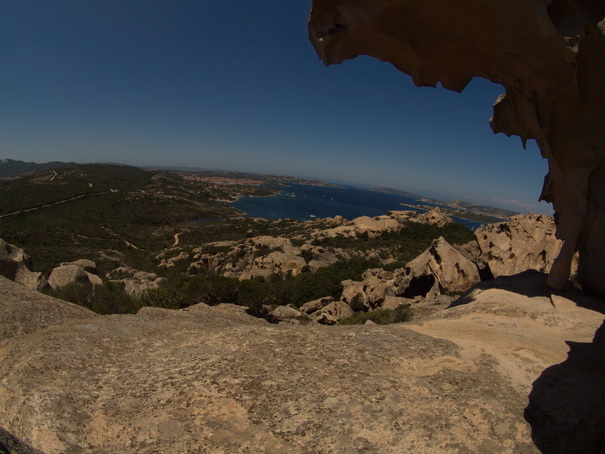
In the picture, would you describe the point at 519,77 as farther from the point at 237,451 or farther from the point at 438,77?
the point at 237,451

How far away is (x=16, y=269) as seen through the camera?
20.9 metres

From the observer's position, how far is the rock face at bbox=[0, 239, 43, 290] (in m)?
20.2

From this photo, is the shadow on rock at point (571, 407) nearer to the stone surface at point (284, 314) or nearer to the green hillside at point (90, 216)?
the stone surface at point (284, 314)

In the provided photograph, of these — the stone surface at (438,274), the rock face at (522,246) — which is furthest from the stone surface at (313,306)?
the rock face at (522,246)

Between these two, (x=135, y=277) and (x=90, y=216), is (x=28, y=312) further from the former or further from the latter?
(x=90, y=216)

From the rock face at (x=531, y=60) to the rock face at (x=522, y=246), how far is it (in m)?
7.21

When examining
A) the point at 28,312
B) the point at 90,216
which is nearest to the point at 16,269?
the point at 28,312

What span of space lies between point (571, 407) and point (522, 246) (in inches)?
579

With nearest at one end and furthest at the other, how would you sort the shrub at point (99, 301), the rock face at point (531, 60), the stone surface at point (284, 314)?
1. the rock face at point (531, 60)
2. the shrub at point (99, 301)
3. the stone surface at point (284, 314)

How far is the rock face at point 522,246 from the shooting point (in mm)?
16688

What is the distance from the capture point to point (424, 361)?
20.4 ft

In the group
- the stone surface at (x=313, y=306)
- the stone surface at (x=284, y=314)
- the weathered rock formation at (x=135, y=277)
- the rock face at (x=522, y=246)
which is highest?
the rock face at (x=522, y=246)

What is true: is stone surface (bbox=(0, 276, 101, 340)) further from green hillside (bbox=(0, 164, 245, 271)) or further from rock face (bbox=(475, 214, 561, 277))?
green hillside (bbox=(0, 164, 245, 271))

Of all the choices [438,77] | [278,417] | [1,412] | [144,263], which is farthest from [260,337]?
[144,263]
